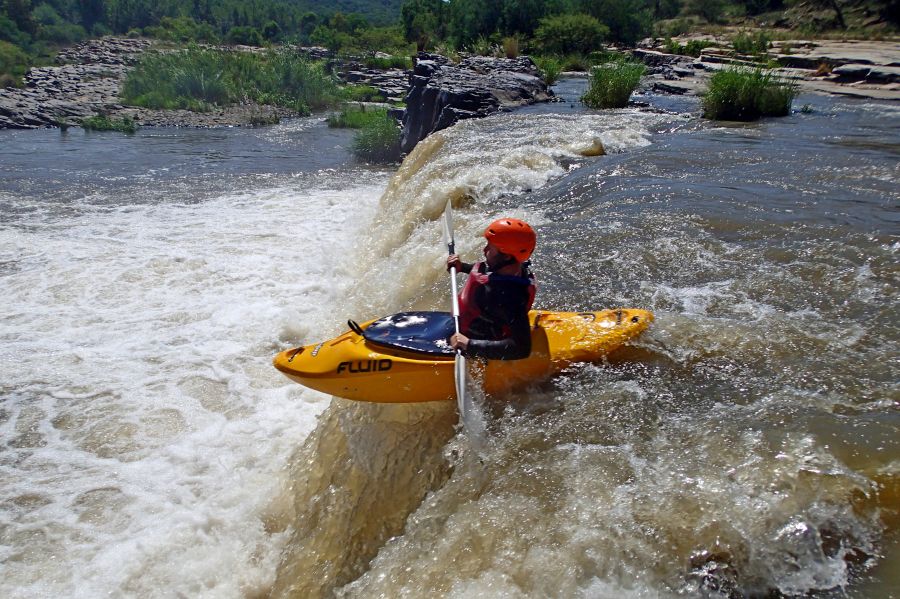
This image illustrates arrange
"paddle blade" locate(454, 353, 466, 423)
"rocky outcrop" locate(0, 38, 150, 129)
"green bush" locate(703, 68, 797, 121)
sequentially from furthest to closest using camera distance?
"rocky outcrop" locate(0, 38, 150, 129), "green bush" locate(703, 68, 797, 121), "paddle blade" locate(454, 353, 466, 423)

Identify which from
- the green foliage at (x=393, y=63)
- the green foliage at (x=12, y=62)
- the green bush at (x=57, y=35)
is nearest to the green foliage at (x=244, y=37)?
the green bush at (x=57, y=35)

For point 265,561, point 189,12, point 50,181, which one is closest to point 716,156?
point 265,561

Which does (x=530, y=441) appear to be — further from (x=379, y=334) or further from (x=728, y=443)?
(x=379, y=334)

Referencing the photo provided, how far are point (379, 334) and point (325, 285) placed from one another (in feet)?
11.1

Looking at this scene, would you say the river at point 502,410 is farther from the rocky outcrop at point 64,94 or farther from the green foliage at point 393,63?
the green foliage at point 393,63

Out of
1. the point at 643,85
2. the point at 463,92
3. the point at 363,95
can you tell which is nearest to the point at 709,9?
the point at 363,95

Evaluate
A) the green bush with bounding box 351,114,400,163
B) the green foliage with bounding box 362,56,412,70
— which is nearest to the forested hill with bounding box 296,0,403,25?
→ the green foliage with bounding box 362,56,412,70

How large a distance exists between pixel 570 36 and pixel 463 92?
63.9 ft

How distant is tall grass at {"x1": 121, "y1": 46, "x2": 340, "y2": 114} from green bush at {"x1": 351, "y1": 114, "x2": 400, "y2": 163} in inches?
509

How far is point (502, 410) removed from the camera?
302 cm

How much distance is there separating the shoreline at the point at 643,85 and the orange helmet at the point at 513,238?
12.1 meters

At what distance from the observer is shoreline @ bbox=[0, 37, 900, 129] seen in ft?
51.1

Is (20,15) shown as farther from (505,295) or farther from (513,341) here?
(513,341)

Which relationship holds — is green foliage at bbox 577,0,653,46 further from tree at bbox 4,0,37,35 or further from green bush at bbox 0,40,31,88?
tree at bbox 4,0,37,35
